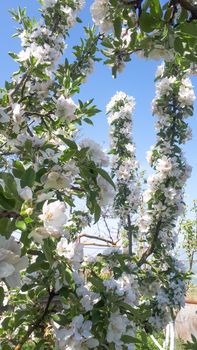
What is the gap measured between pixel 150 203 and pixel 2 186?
4081mm

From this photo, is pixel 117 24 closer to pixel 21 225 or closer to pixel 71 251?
pixel 71 251

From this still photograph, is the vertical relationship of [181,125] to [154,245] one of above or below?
above

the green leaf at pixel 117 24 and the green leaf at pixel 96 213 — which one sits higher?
the green leaf at pixel 117 24

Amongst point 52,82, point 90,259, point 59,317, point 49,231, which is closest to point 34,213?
point 49,231

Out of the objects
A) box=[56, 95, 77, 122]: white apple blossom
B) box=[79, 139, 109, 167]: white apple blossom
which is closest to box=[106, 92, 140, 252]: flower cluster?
box=[56, 95, 77, 122]: white apple blossom

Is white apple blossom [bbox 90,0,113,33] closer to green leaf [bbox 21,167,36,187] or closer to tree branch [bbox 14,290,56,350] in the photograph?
green leaf [bbox 21,167,36,187]

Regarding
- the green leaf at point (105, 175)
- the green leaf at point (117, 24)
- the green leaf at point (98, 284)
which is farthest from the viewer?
the green leaf at point (117, 24)

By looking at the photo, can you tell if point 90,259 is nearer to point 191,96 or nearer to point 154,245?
point 154,245

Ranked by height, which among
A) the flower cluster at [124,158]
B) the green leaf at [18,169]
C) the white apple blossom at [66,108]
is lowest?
the green leaf at [18,169]

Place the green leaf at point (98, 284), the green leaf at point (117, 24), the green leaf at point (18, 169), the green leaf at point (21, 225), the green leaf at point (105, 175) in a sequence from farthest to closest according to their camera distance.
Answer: the green leaf at point (117, 24), the green leaf at point (98, 284), the green leaf at point (105, 175), the green leaf at point (18, 169), the green leaf at point (21, 225)

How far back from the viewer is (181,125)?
518 cm

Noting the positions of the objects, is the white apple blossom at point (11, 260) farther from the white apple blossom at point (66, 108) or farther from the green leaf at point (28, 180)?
the white apple blossom at point (66, 108)

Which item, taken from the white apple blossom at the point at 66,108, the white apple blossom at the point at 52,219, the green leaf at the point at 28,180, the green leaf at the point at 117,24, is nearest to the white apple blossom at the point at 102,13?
the green leaf at the point at 117,24

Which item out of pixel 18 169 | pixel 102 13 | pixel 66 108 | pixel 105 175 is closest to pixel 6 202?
pixel 18 169
